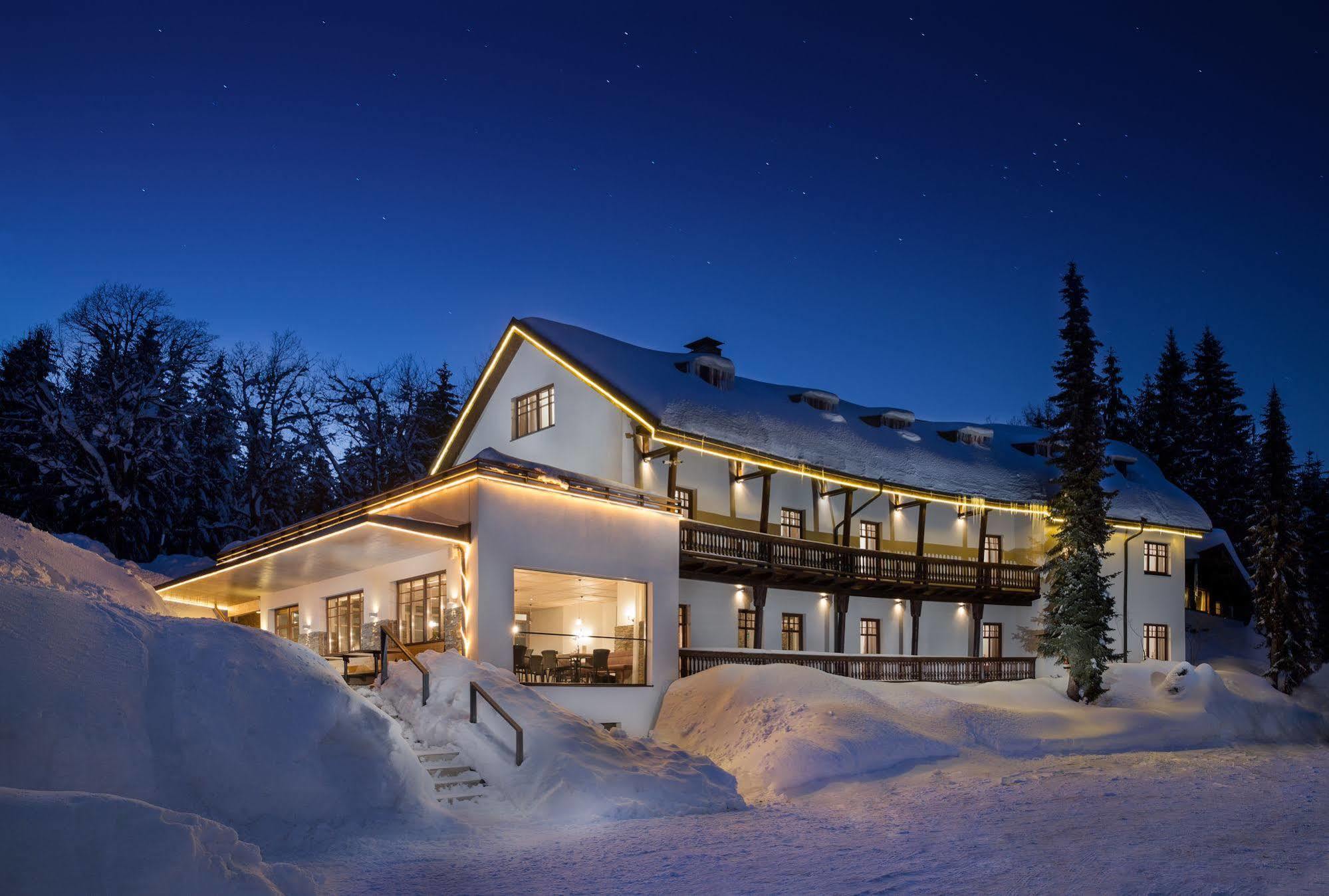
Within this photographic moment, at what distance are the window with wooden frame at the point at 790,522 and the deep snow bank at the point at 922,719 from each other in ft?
21.1

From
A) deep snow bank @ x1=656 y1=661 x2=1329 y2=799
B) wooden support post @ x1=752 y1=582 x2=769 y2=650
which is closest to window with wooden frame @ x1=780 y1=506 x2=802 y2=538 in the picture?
wooden support post @ x1=752 y1=582 x2=769 y2=650

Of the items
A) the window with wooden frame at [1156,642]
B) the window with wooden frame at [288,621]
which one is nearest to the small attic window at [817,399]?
the window with wooden frame at [1156,642]

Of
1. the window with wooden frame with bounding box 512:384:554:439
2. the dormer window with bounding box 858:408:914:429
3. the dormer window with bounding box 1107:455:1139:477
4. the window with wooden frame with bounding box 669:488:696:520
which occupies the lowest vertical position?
the window with wooden frame with bounding box 669:488:696:520

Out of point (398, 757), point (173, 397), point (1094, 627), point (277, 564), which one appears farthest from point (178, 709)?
point (173, 397)

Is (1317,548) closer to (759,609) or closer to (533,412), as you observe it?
(759,609)

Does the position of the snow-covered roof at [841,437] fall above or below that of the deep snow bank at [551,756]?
above

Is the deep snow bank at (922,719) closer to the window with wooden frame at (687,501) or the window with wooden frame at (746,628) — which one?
the window with wooden frame at (746,628)

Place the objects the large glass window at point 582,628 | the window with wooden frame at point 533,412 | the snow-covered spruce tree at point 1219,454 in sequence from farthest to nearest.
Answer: the snow-covered spruce tree at point 1219,454, the window with wooden frame at point 533,412, the large glass window at point 582,628

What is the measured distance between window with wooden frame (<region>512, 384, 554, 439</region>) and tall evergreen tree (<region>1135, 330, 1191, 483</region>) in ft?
Answer: 123

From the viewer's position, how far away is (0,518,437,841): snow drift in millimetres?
10633

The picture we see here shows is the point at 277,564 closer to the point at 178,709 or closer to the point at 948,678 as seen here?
the point at 178,709

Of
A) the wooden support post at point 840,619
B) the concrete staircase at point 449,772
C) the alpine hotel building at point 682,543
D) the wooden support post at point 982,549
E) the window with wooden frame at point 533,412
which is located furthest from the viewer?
the wooden support post at point 982,549

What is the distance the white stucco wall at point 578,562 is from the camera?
2070 cm

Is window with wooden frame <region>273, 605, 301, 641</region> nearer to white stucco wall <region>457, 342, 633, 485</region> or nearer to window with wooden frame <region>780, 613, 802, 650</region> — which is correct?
white stucco wall <region>457, 342, 633, 485</region>
